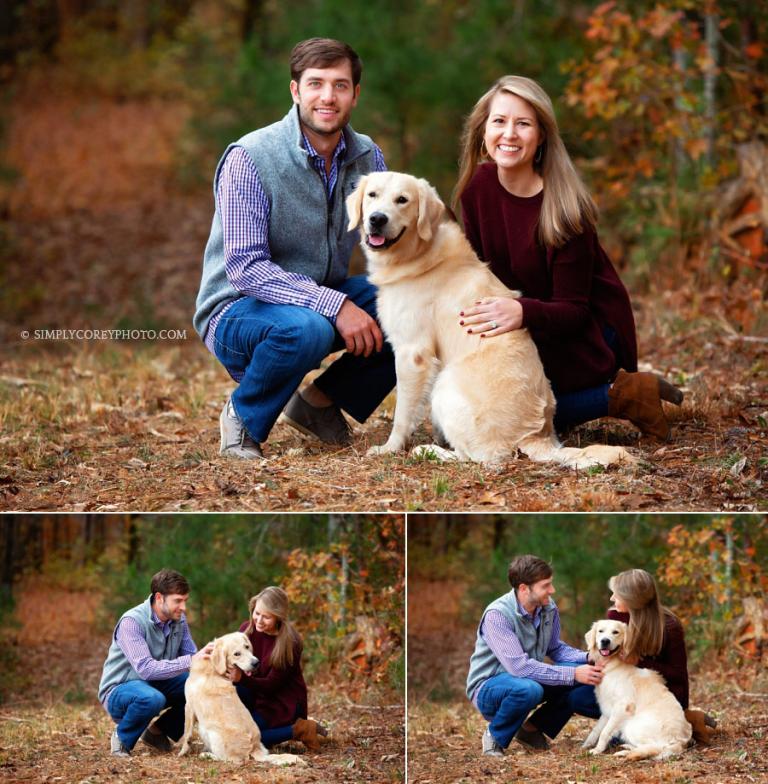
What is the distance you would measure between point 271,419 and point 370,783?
68.8 inches

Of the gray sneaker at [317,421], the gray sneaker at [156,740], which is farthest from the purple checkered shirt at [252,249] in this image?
the gray sneaker at [156,740]

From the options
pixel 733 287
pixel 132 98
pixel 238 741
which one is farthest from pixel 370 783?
pixel 132 98

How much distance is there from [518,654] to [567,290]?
5.22 feet

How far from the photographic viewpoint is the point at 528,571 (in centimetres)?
418

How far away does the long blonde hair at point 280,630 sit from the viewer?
425 cm

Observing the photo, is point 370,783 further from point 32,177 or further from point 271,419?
point 32,177

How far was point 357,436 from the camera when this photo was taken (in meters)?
5.02

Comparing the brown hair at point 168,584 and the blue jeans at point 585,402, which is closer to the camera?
the brown hair at point 168,584

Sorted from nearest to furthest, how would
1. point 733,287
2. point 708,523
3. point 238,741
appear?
point 238,741 → point 708,523 → point 733,287

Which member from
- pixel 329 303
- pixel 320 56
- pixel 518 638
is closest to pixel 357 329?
pixel 329 303

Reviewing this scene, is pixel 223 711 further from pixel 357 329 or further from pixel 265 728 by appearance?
pixel 357 329

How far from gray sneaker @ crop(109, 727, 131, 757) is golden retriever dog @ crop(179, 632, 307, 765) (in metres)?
0.22

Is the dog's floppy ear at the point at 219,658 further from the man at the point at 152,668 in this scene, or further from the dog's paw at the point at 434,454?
the dog's paw at the point at 434,454

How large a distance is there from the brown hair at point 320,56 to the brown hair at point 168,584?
7.56 ft
